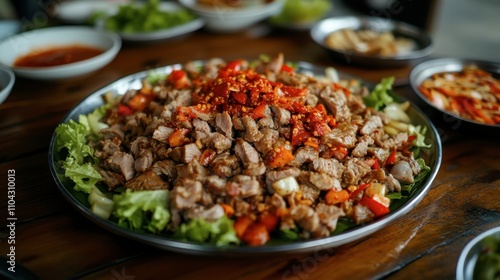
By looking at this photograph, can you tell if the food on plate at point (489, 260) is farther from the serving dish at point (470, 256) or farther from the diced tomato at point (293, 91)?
the diced tomato at point (293, 91)

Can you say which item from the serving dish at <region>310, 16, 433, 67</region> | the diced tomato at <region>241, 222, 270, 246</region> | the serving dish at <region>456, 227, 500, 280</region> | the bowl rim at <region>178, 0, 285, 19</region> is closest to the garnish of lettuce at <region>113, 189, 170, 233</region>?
the diced tomato at <region>241, 222, 270, 246</region>

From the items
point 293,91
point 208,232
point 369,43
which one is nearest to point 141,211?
point 208,232

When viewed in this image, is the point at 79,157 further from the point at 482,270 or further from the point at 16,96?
the point at 482,270

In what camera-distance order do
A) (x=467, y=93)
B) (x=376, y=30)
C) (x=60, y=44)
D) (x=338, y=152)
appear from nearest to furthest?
(x=338, y=152)
(x=467, y=93)
(x=60, y=44)
(x=376, y=30)

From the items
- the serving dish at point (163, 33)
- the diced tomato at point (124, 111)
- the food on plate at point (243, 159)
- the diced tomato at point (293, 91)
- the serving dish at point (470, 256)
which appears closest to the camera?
the serving dish at point (470, 256)

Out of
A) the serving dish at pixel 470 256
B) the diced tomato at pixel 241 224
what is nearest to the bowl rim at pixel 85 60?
the diced tomato at pixel 241 224

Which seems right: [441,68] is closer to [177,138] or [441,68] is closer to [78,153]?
[177,138]

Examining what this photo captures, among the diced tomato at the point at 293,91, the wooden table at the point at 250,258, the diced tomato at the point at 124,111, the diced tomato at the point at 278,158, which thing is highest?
the diced tomato at the point at 293,91
